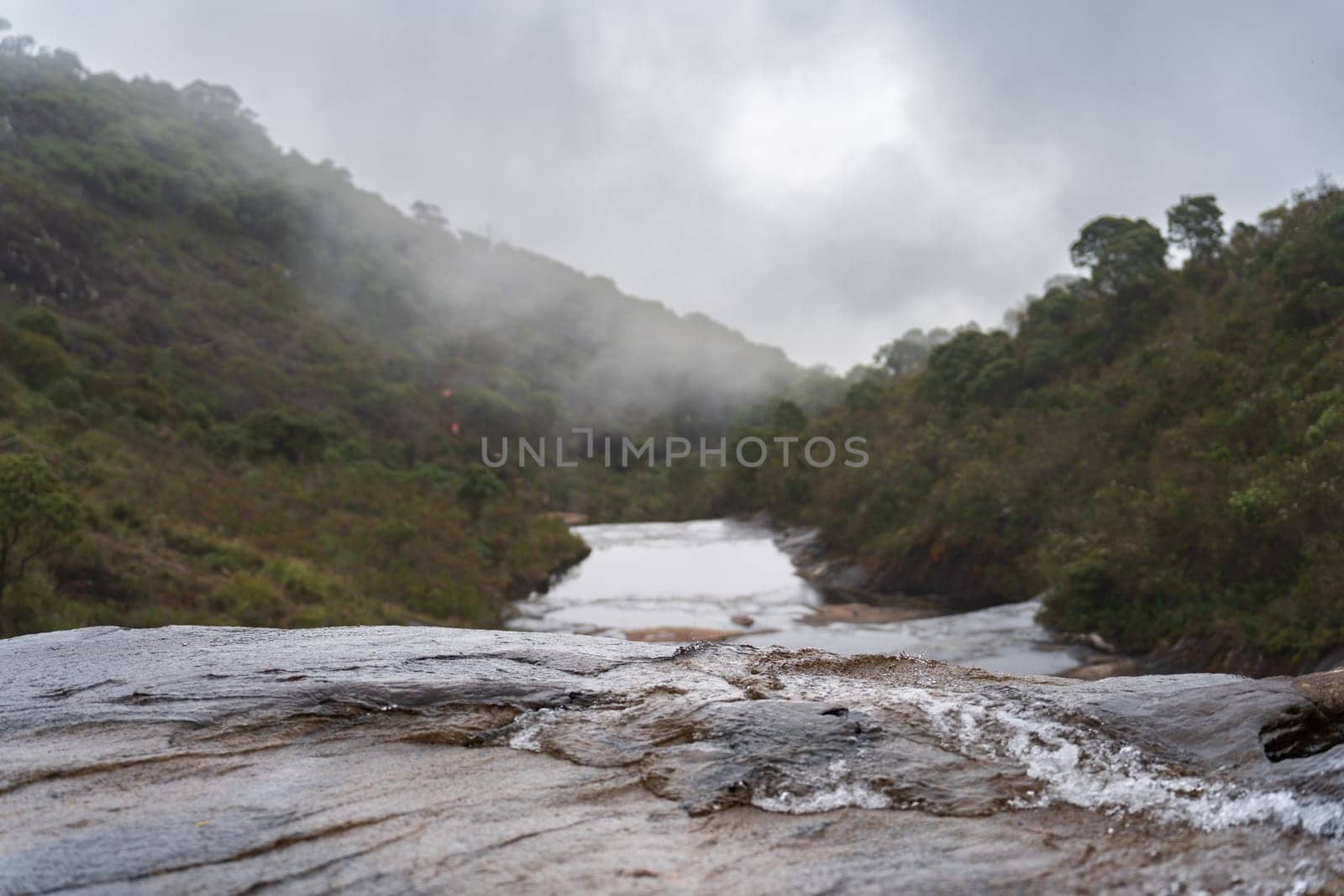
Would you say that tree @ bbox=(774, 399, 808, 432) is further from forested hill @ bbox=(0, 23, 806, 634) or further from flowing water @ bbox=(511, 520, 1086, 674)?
→ flowing water @ bbox=(511, 520, 1086, 674)

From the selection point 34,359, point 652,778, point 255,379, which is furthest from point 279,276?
point 652,778

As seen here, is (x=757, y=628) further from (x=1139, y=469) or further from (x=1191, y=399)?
(x=1191, y=399)

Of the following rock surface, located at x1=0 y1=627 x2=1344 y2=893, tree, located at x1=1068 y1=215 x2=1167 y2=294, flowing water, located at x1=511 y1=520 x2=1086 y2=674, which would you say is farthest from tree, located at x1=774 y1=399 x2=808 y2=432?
rock surface, located at x1=0 y1=627 x2=1344 y2=893

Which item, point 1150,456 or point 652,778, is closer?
point 652,778

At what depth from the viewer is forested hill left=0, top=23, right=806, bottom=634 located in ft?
49.5

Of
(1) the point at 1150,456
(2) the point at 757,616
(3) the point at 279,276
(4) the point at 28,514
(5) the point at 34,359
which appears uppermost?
(3) the point at 279,276

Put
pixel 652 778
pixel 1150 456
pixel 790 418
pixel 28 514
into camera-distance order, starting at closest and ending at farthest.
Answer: pixel 652 778, pixel 28 514, pixel 1150 456, pixel 790 418

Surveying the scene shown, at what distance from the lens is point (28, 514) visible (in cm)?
1122

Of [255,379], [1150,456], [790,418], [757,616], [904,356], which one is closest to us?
[1150,456]

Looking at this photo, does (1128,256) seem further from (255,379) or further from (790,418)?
(255,379)

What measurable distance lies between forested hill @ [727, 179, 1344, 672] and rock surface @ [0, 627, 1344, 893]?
35.0ft

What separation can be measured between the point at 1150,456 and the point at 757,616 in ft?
34.1

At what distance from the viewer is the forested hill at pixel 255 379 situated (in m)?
15.1

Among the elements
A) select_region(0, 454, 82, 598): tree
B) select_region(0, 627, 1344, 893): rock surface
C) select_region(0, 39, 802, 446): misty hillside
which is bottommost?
select_region(0, 627, 1344, 893): rock surface
